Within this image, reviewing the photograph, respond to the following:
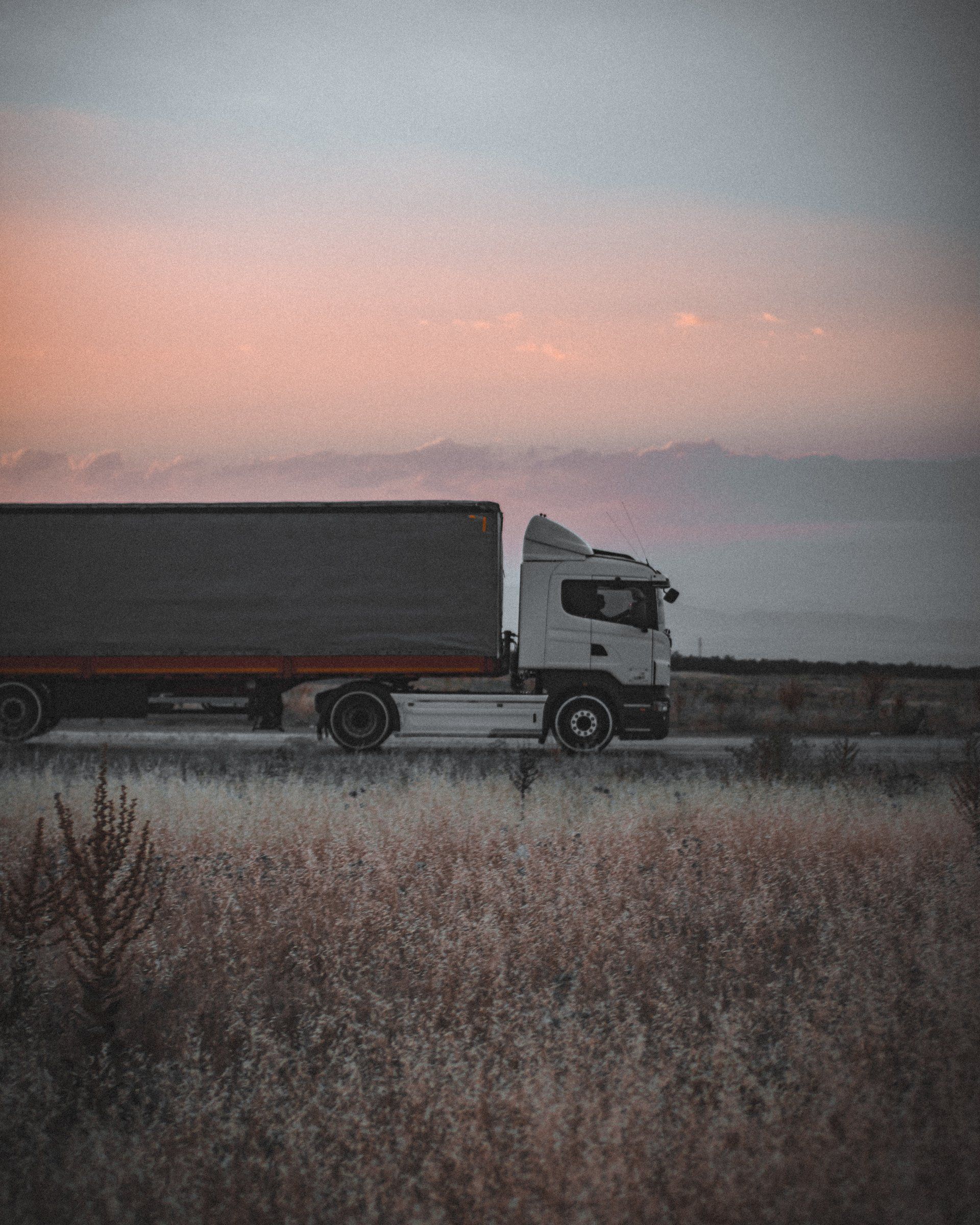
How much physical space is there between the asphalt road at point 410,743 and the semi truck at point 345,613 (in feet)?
2.61

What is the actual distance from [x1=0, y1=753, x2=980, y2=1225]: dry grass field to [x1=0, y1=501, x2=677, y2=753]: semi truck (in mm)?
7298

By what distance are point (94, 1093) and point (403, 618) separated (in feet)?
38.6

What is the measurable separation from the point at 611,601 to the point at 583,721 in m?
1.91

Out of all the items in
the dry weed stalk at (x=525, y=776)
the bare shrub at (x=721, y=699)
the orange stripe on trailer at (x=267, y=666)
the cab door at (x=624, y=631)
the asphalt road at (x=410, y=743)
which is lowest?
the asphalt road at (x=410, y=743)

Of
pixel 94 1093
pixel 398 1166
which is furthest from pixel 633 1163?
pixel 94 1093

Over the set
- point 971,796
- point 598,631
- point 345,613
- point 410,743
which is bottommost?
point 410,743

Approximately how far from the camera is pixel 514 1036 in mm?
4699

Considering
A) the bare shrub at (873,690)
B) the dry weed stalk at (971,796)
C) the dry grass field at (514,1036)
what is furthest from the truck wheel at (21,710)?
the bare shrub at (873,690)

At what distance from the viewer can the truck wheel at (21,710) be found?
1622 cm

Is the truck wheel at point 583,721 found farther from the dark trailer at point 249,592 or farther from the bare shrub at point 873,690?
the bare shrub at point 873,690

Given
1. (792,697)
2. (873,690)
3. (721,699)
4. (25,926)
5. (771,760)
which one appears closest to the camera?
(25,926)

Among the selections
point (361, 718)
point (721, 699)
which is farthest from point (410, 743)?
point (721, 699)

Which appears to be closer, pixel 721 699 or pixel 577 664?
pixel 577 664

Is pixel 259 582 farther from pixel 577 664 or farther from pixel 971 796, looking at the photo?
pixel 971 796
